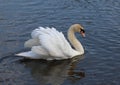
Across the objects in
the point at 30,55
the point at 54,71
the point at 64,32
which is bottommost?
the point at 54,71

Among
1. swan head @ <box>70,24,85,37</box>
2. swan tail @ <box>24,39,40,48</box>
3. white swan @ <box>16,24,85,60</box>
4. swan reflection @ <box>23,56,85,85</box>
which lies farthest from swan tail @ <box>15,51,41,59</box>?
swan head @ <box>70,24,85,37</box>

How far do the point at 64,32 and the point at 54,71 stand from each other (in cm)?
293

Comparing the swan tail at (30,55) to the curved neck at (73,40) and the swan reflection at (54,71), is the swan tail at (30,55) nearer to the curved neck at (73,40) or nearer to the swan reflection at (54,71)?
the swan reflection at (54,71)

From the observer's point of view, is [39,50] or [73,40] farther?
[73,40]

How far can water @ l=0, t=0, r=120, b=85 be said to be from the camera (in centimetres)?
1281

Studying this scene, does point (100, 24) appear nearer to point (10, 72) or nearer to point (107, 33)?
point (107, 33)

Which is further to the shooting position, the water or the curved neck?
the curved neck

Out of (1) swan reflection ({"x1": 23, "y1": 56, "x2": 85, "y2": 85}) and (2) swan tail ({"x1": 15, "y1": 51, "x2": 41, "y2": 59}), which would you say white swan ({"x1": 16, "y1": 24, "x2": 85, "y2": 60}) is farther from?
(1) swan reflection ({"x1": 23, "y1": 56, "x2": 85, "y2": 85})

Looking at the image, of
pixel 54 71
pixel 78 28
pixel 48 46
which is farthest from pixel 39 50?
pixel 78 28

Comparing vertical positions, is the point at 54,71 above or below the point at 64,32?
below

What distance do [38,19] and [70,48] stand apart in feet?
11.8

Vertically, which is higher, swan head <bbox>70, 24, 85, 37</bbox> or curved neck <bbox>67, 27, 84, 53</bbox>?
swan head <bbox>70, 24, 85, 37</bbox>

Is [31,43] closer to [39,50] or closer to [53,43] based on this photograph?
[39,50]

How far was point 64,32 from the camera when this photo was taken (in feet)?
52.6
